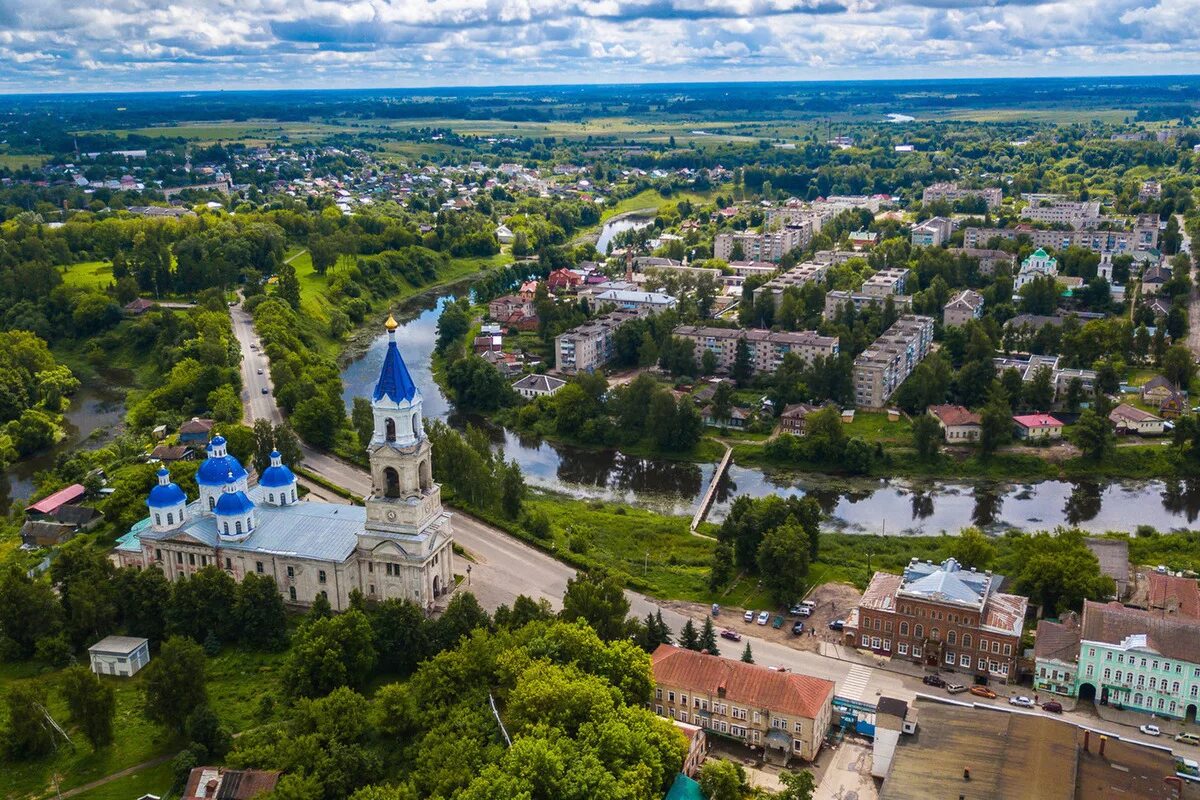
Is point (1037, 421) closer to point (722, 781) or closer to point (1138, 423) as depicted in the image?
point (1138, 423)

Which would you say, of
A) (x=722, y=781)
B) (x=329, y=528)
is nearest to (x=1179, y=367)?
(x=722, y=781)

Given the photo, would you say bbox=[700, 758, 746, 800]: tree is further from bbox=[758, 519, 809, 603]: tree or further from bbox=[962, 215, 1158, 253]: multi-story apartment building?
bbox=[962, 215, 1158, 253]: multi-story apartment building

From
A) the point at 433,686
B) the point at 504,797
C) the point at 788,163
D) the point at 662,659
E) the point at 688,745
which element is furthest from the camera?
the point at 788,163

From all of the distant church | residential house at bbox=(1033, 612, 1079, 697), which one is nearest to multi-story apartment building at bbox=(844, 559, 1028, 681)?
residential house at bbox=(1033, 612, 1079, 697)

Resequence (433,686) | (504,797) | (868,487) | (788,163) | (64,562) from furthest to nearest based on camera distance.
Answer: (788,163) → (868,487) → (64,562) → (433,686) → (504,797)

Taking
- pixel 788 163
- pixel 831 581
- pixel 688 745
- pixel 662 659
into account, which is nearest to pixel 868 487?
pixel 831 581

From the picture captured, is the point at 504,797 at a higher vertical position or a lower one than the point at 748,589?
higher

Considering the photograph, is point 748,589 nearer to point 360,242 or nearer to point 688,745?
point 688,745

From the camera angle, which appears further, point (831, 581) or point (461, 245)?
point (461, 245)
